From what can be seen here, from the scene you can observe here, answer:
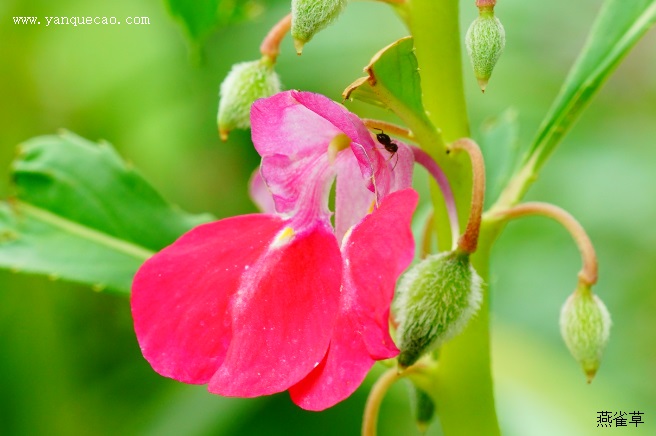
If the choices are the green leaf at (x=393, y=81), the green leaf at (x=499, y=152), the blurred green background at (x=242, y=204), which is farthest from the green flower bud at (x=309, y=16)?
the blurred green background at (x=242, y=204)

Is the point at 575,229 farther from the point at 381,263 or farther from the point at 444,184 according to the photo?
the point at 381,263

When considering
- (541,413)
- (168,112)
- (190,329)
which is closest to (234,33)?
(168,112)

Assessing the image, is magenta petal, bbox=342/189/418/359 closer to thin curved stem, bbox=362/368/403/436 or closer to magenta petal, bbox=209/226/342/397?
magenta petal, bbox=209/226/342/397

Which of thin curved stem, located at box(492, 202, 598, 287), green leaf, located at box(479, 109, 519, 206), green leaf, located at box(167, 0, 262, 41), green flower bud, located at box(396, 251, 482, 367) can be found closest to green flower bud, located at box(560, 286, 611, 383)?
thin curved stem, located at box(492, 202, 598, 287)

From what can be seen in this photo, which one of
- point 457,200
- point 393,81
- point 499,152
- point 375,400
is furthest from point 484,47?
point 499,152

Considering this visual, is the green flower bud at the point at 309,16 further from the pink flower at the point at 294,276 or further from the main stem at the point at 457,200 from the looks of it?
the main stem at the point at 457,200
